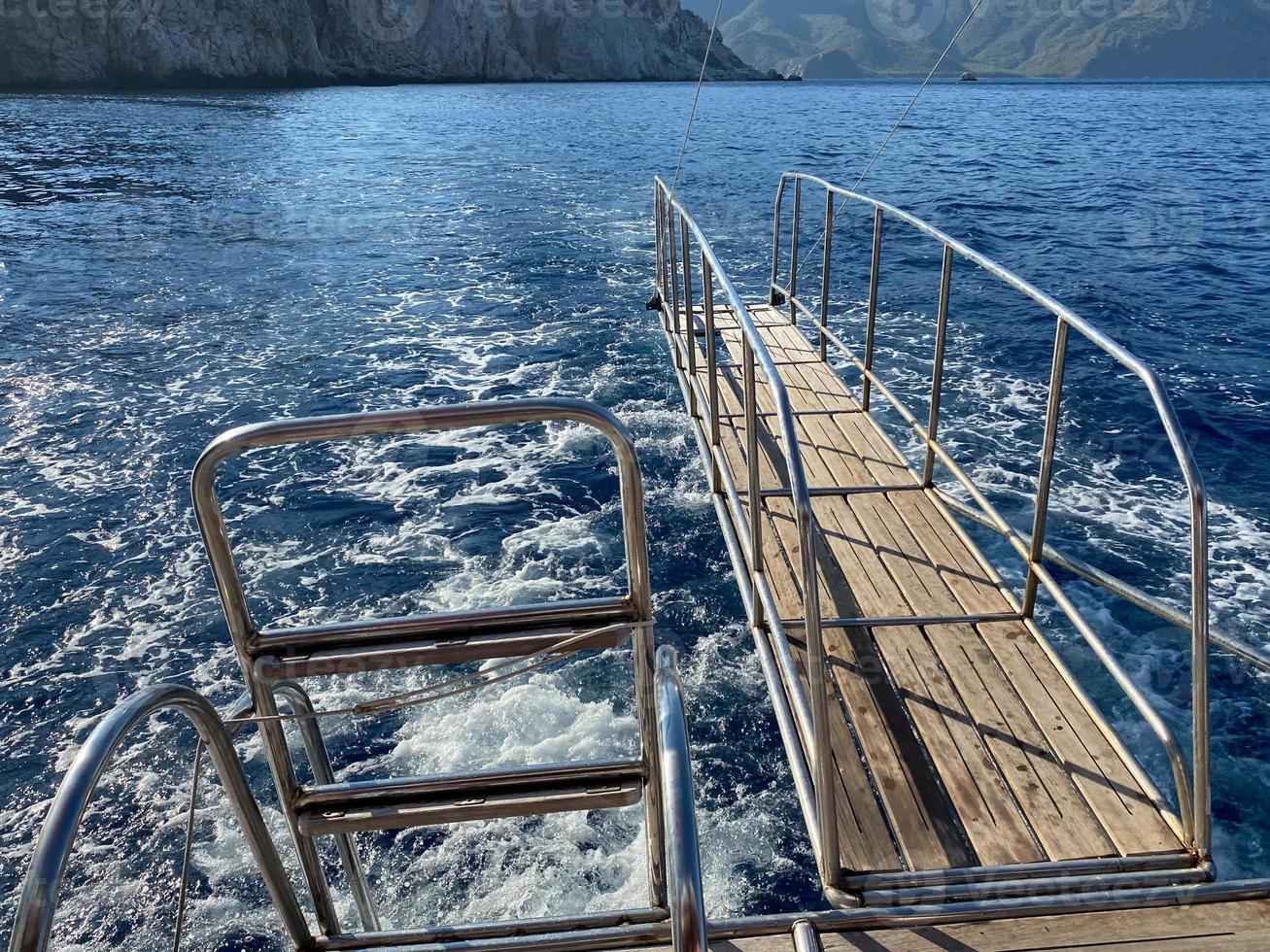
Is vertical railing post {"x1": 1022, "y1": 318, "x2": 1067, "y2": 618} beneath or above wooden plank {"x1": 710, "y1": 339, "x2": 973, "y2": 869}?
above

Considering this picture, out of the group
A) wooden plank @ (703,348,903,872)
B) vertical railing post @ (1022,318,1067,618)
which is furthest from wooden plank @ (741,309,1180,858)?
wooden plank @ (703,348,903,872)

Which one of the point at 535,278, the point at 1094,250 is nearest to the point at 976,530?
the point at 535,278

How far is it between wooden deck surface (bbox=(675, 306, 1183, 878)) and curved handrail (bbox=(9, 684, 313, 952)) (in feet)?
5.03

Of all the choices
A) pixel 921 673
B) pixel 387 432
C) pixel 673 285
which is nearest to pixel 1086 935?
pixel 921 673

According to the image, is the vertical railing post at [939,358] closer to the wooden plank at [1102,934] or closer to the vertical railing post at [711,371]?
the vertical railing post at [711,371]

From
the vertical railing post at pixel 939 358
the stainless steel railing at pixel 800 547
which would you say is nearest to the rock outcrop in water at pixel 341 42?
the stainless steel railing at pixel 800 547

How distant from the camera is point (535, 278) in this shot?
12750mm

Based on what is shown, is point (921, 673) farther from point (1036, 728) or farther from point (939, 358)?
point (939, 358)

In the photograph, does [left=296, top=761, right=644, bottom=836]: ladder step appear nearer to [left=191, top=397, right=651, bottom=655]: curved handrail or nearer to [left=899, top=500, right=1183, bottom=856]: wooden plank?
[left=191, top=397, right=651, bottom=655]: curved handrail

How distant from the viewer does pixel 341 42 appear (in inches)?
3024

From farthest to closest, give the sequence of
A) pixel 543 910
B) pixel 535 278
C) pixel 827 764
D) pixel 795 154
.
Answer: pixel 795 154, pixel 535 278, pixel 543 910, pixel 827 764

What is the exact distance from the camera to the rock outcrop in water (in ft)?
191

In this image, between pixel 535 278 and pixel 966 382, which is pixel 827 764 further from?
pixel 535 278

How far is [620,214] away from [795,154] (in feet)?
37.3
